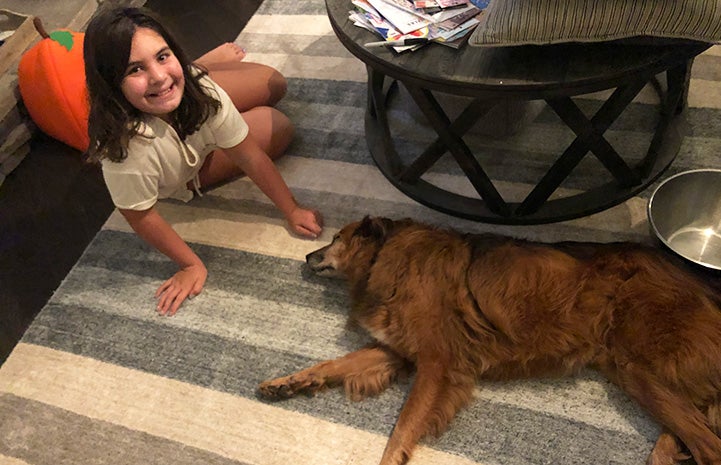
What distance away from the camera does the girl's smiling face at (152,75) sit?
59.7 inches

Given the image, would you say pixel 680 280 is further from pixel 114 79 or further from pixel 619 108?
pixel 114 79

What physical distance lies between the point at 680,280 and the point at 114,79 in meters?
1.49

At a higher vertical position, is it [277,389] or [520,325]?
[520,325]

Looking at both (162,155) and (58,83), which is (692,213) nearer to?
(162,155)

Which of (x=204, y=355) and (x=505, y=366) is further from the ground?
(x=505, y=366)

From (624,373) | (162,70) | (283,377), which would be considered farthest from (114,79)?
(624,373)

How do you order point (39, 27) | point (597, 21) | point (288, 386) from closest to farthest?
1. point (597, 21)
2. point (288, 386)
3. point (39, 27)

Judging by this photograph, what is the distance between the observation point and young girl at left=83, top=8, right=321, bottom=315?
152 cm

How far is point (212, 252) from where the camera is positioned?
6.72ft

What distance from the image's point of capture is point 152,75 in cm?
154

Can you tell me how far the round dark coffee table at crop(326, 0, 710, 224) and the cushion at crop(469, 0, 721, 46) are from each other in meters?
0.06

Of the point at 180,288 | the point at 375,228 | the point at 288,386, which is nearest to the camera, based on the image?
the point at 288,386

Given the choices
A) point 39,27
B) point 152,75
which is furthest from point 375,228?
point 39,27

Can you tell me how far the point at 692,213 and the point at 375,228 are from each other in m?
0.98
